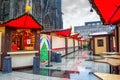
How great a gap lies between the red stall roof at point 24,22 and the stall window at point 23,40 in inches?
14.9

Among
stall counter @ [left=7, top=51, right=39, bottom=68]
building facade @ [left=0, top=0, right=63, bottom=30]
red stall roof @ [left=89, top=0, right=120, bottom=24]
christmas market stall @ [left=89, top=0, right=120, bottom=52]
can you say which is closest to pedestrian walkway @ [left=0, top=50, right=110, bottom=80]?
stall counter @ [left=7, top=51, right=39, bottom=68]

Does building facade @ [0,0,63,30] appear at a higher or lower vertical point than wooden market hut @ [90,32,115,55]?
higher

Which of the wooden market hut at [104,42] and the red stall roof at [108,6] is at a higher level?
the red stall roof at [108,6]

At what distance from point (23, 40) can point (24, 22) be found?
2.40 meters

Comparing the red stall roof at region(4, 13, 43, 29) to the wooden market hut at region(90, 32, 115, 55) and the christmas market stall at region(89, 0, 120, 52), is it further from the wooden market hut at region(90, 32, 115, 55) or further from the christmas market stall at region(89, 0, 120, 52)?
the wooden market hut at region(90, 32, 115, 55)

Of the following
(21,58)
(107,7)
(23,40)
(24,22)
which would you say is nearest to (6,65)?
(21,58)

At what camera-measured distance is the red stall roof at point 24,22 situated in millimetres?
9180

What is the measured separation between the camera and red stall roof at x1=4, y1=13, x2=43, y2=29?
918 centimetres

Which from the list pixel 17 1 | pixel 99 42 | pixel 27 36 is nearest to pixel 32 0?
pixel 17 1

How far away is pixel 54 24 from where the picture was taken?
37.8 metres

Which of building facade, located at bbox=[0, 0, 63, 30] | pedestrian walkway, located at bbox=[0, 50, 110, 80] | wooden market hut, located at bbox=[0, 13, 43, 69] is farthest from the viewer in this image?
building facade, located at bbox=[0, 0, 63, 30]

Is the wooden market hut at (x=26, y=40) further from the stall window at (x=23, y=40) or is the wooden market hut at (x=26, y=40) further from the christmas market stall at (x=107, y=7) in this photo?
the christmas market stall at (x=107, y=7)

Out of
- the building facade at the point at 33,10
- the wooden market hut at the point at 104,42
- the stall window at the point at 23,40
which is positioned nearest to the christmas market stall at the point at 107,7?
the stall window at the point at 23,40

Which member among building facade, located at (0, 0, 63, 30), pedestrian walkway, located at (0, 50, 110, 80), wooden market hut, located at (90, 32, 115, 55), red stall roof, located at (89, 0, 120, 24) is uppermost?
building facade, located at (0, 0, 63, 30)
